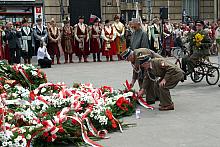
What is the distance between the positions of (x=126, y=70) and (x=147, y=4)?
51.9 feet

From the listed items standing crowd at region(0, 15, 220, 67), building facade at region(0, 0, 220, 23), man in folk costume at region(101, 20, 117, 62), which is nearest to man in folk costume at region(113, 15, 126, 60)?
standing crowd at region(0, 15, 220, 67)

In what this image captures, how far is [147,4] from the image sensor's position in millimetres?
31344

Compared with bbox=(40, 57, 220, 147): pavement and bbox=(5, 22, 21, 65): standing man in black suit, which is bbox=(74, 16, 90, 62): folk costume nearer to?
bbox=(5, 22, 21, 65): standing man in black suit

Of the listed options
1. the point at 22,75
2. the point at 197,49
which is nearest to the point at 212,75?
the point at 197,49

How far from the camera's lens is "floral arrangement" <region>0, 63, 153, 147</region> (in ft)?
20.8

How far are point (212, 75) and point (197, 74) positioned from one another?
464 millimetres

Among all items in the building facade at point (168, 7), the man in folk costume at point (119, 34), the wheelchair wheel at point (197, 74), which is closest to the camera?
the wheelchair wheel at point (197, 74)

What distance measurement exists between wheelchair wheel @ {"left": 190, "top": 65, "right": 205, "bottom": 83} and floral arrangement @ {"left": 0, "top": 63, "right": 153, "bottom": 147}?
11.1 ft

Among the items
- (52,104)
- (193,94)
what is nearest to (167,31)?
(193,94)

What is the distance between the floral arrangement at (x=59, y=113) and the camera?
6.35 meters

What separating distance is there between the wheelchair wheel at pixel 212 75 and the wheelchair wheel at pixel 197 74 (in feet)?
0.60

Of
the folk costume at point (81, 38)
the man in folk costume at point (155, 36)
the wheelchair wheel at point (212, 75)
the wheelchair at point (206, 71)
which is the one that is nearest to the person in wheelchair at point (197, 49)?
the wheelchair at point (206, 71)

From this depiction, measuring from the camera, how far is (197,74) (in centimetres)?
1259

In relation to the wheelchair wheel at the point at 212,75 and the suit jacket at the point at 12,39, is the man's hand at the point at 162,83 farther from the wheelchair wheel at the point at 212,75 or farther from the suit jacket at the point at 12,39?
the suit jacket at the point at 12,39
